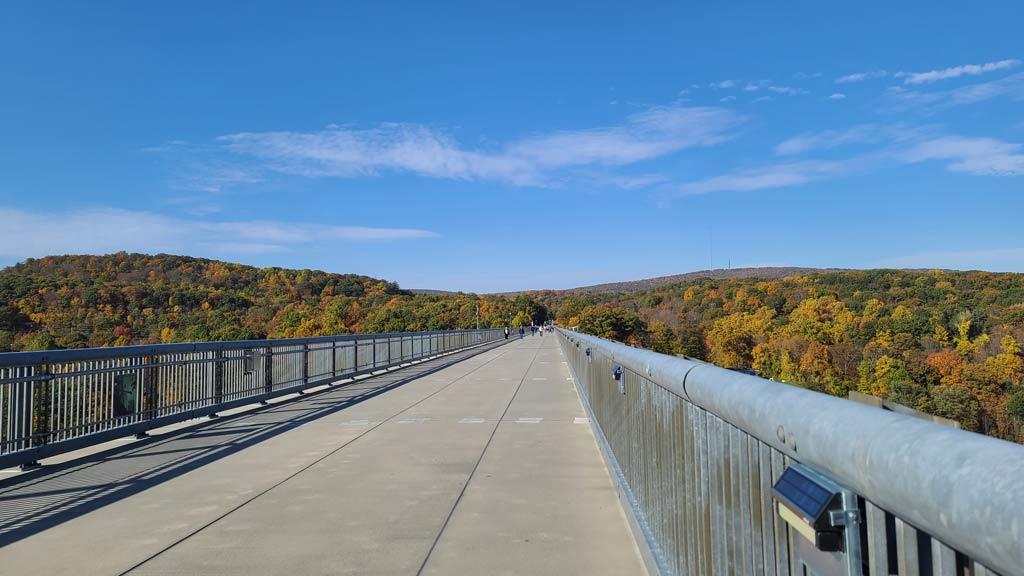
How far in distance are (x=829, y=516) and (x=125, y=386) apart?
1039cm

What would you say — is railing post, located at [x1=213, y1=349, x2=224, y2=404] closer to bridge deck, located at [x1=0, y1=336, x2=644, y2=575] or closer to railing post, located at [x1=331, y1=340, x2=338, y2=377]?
bridge deck, located at [x1=0, y1=336, x2=644, y2=575]

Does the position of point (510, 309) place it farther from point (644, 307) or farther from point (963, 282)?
point (963, 282)

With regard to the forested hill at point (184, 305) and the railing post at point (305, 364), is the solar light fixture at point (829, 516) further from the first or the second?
the forested hill at point (184, 305)

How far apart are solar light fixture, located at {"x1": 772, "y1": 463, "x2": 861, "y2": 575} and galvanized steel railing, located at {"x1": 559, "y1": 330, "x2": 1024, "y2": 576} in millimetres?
33

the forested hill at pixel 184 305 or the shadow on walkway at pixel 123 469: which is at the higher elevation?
the forested hill at pixel 184 305

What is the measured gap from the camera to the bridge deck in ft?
16.1

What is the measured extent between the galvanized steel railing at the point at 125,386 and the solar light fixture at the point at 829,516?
8.62 m

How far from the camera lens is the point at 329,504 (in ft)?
20.7

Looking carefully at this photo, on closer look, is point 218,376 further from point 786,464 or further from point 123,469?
point 786,464

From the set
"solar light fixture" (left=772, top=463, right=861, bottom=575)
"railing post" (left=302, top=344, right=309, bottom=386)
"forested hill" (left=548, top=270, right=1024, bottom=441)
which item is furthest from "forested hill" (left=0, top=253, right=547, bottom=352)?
"forested hill" (left=548, top=270, right=1024, bottom=441)

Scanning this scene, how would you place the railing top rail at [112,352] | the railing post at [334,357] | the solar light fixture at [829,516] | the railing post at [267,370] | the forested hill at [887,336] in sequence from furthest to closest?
the forested hill at [887,336]
the railing post at [334,357]
the railing post at [267,370]
the railing top rail at [112,352]
the solar light fixture at [829,516]

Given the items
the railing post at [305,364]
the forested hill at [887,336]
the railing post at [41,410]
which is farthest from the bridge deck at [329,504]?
the forested hill at [887,336]

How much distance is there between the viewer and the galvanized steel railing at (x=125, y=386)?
7824 millimetres

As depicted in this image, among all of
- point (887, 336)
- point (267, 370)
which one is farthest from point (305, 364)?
point (887, 336)
